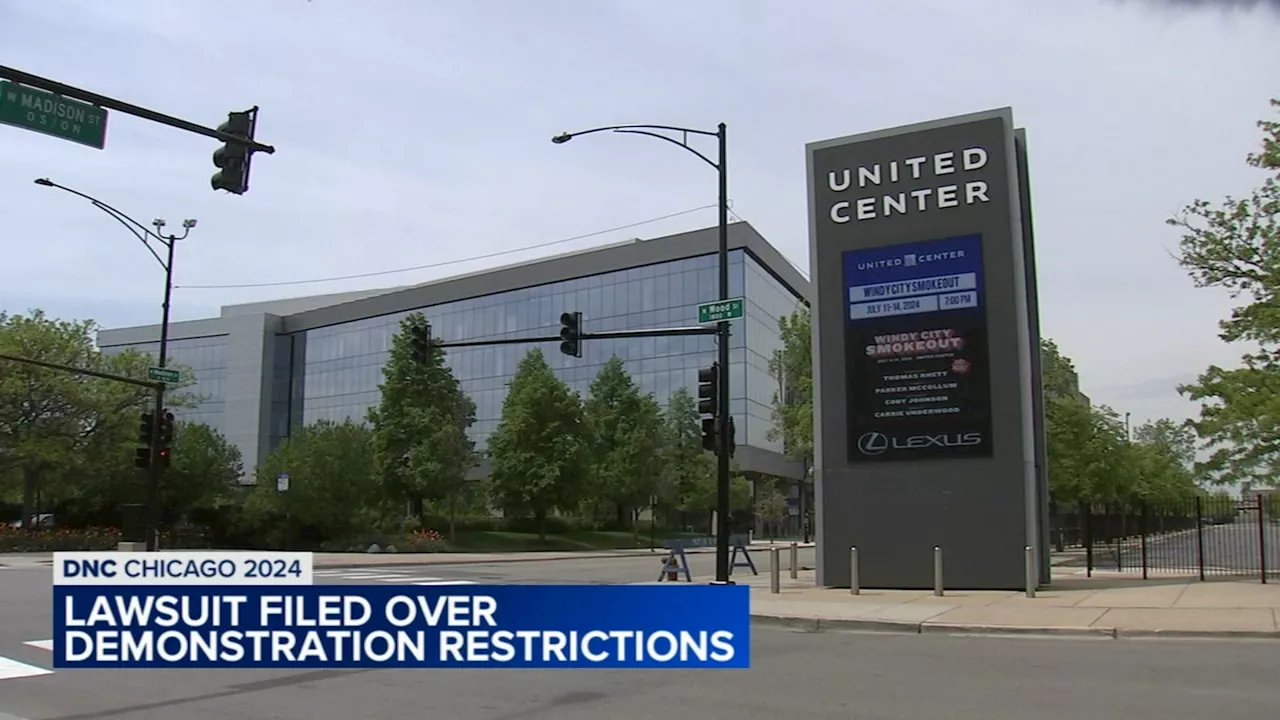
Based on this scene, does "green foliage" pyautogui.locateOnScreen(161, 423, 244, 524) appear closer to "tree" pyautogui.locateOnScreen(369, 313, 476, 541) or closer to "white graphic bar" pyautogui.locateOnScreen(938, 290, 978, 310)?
"tree" pyautogui.locateOnScreen(369, 313, 476, 541)

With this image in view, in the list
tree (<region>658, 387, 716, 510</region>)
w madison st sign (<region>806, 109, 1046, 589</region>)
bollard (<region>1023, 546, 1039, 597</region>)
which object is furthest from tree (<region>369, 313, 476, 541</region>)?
bollard (<region>1023, 546, 1039, 597</region>)

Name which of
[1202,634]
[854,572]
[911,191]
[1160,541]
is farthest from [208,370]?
[1202,634]

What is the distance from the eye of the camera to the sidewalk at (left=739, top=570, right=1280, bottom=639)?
14047 millimetres

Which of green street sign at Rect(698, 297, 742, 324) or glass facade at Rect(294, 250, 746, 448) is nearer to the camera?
green street sign at Rect(698, 297, 742, 324)

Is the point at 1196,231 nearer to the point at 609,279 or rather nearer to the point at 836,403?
the point at 836,403

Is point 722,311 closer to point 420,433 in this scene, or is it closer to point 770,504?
point 420,433

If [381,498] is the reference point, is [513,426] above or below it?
above

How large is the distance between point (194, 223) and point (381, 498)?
20647 millimetres

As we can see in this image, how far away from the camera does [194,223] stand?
32750mm

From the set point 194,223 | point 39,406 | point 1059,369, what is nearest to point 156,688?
point 194,223

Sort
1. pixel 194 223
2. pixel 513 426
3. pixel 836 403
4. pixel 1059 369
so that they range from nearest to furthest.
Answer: pixel 836 403
pixel 194 223
pixel 1059 369
pixel 513 426

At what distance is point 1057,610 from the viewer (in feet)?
53.3

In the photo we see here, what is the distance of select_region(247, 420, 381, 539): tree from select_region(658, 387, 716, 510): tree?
1903 cm

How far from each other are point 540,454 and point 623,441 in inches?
348
